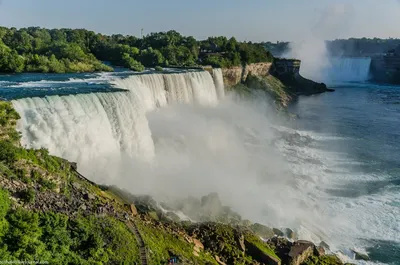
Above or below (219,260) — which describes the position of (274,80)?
below

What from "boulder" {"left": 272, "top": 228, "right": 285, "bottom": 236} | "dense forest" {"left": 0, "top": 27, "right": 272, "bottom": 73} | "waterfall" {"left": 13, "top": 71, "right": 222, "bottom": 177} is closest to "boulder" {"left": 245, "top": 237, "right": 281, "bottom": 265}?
"boulder" {"left": 272, "top": 228, "right": 285, "bottom": 236}

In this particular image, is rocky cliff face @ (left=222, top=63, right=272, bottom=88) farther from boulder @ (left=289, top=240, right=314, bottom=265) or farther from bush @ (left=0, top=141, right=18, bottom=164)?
bush @ (left=0, top=141, right=18, bottom=164)

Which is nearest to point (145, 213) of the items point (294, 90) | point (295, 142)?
point (295, 142)

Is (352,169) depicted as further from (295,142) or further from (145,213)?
(145,213)

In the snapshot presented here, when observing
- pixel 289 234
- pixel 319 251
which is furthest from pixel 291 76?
pixel 319 251

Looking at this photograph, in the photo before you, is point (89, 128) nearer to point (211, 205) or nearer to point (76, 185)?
point (76, 185)

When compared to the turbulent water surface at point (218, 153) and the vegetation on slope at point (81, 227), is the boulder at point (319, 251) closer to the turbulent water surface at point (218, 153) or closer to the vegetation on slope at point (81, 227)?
the vegetation on slope at point (81, 227)

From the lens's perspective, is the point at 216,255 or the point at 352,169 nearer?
the point at 216,255
